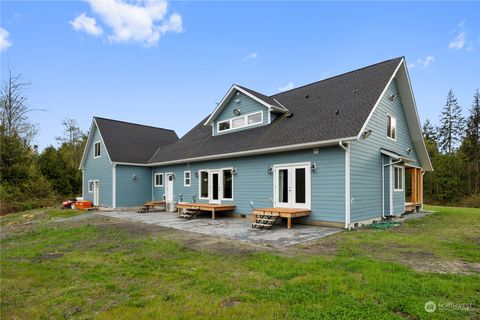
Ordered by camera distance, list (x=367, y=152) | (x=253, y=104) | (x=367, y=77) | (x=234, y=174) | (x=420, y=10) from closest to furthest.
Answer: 1. (x=367, y=152)
2. (x=420, y=10)
3. (x=367, y=77)
4. (x=234, y=174)
5. (x=253, y=104)

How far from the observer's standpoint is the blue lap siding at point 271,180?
9.72m

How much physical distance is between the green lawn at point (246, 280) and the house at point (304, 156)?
2.96 meters

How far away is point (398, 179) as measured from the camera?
13.1m

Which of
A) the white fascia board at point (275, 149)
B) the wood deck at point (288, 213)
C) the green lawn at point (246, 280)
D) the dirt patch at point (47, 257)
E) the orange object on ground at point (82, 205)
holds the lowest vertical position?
the orange object on ground at point (82, 205)

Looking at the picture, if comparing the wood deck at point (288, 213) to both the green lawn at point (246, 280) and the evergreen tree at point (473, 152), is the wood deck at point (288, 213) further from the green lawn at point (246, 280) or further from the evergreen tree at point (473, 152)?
the evergreen tree at point (473, 152)

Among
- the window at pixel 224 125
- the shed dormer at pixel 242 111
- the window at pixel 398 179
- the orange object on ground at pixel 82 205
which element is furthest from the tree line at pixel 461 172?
the orange object on ground at pixel 82 205

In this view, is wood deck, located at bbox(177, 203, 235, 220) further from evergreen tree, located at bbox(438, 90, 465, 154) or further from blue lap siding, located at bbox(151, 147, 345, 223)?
evergreen tree, located at bbox(438, 90, 465, 154)

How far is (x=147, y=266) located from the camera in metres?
5.54

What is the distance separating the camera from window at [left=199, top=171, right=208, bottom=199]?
1516 centimetres

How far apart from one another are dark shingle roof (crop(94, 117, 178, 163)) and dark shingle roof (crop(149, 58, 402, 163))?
510 cm

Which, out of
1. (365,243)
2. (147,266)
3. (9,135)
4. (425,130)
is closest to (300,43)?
(365,243)

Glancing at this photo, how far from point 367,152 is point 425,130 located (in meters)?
37.5

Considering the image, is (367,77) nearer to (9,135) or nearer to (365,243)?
(365,243)

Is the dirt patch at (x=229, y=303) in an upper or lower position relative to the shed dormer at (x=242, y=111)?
lower
